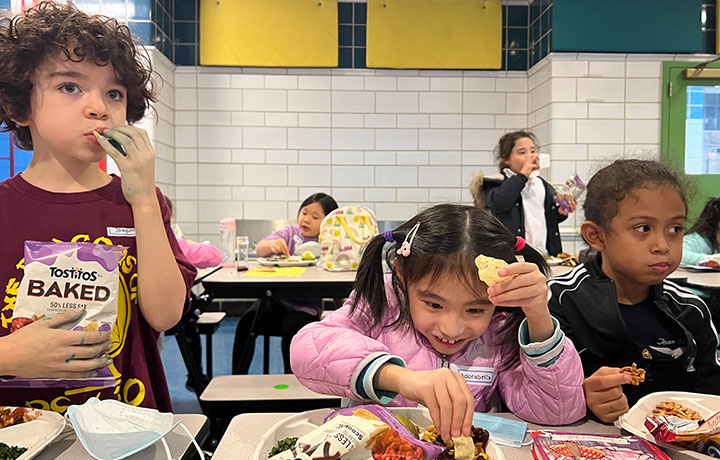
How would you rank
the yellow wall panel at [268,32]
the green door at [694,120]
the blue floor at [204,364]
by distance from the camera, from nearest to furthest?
the blue floor at [204,364] → the green door at [694,120] → the yellow wall panel at [268,32]

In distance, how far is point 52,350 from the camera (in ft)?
2.72

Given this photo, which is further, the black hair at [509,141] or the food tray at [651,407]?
the black hair at [509,141]

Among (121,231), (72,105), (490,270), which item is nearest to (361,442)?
(490,270)

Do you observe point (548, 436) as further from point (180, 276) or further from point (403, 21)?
point (403, 21)

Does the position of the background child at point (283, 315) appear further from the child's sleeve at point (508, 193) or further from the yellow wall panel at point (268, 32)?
the yellow wall panel at point (268, 32)

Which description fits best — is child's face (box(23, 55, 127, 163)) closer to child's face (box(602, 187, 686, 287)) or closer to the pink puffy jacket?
the pink puffy jacket

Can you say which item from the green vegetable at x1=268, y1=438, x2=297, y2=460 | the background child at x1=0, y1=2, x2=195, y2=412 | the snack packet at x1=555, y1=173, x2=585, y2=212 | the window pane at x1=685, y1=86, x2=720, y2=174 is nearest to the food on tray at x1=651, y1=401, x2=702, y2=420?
the green vegetable at x1=268, y1=438, x2=297, y2=460

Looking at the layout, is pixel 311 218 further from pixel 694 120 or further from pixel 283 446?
pixel 694 120

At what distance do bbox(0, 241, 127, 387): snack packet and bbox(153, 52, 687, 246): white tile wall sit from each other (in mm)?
4220

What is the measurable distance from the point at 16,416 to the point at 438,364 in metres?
0.74

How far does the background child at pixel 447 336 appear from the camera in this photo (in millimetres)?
865

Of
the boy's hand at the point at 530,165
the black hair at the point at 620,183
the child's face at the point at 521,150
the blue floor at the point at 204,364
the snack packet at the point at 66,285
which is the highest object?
the child's face at the point at 521,150

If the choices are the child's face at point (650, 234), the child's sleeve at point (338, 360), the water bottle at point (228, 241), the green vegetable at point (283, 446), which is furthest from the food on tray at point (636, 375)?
the water bottle at point (228, 241)

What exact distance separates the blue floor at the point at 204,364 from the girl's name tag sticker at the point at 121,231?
1933mm
